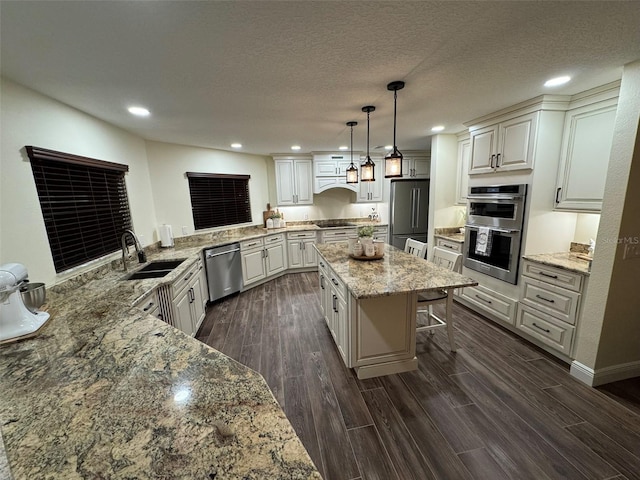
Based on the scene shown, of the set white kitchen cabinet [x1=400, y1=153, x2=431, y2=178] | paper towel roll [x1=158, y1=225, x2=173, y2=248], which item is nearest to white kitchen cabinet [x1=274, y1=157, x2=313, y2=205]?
white kitchen cabinet [x1=400, y1=153, x2=431, y2=178]

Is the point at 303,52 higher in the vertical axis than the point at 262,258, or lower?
higher

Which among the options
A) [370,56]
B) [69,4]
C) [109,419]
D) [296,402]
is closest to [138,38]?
[69,4]

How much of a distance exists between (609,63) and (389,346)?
101 inches

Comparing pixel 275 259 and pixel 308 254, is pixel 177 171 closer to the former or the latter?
pixel 275 259

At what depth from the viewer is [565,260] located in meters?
2.41

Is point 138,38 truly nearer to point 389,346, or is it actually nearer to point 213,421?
point 213,421

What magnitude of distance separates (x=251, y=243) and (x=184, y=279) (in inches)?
→ 66.3

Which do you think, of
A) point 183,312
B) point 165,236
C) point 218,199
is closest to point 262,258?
point 218,199

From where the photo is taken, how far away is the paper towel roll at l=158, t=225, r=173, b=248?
3.50 m

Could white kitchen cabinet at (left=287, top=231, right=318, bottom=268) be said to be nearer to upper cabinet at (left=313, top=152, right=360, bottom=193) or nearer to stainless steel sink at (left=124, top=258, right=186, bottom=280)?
upper cabinet at (left=313, top=152, right=360, bottom=193)

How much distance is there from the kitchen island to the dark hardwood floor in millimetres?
153

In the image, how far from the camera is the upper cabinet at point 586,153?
211cm

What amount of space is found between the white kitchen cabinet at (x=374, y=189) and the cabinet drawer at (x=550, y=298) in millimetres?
3372

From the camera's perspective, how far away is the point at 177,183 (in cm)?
378
